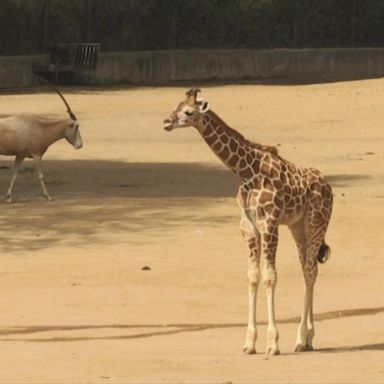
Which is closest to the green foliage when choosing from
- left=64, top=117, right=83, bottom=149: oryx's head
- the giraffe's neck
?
left=64, top=117, right=83, bottom=149: oryx's head

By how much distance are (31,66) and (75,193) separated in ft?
66.6

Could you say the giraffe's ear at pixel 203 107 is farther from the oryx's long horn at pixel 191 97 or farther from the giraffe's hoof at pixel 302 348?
the giraffe's hoof at pixel 302 348

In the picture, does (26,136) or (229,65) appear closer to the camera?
(26,136)

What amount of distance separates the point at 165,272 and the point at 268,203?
4.01m

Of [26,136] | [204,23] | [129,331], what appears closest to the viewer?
[129,331]

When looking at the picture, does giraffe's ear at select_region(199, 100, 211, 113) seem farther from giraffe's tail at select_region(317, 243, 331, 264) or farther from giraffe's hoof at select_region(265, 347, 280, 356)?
giraffe's hoof at select_region(265, 347, 280, 356)

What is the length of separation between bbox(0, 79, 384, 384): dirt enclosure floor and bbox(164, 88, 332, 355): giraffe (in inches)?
17.8

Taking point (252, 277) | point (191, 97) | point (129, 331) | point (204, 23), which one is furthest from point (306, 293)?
point (204, 23)

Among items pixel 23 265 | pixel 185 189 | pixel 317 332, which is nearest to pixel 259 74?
pixel 185 189

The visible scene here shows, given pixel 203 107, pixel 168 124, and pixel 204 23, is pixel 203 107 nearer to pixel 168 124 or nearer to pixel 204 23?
pixel 168 124

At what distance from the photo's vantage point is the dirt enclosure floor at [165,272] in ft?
35.9

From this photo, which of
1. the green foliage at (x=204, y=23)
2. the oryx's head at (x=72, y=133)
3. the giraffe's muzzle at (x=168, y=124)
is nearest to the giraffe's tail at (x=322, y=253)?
the giraffe's muzzle at (x=168, y=124)

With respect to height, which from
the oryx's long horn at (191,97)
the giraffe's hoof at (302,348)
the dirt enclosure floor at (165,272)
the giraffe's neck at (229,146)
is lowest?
the dirt enclosure floor at (165,272)

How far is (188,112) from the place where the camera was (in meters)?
11.7
